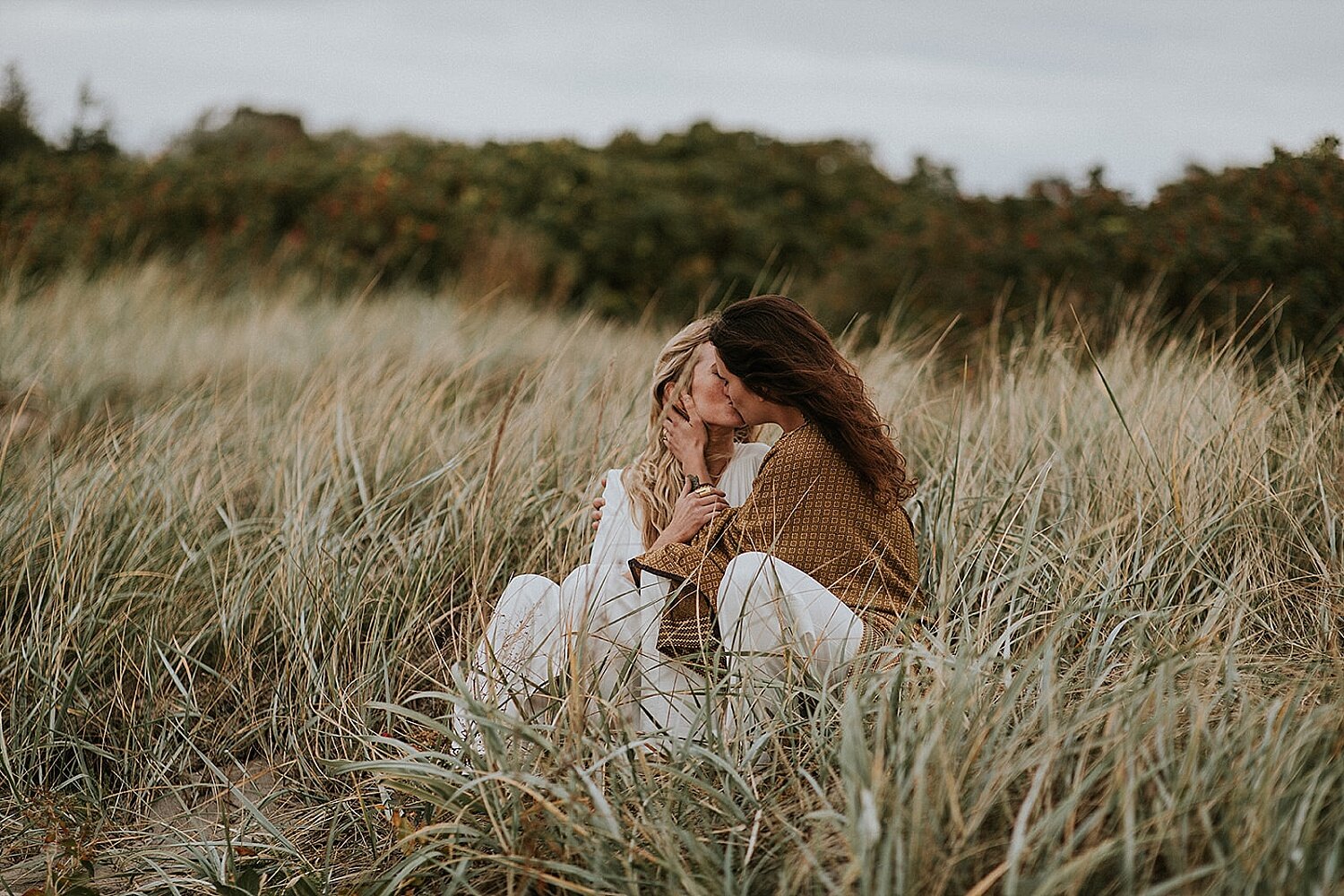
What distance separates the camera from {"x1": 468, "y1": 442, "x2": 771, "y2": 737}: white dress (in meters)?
2.68

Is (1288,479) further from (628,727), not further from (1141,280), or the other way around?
(1141,280)

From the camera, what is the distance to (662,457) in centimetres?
A: 325

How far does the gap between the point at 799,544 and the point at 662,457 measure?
60cm

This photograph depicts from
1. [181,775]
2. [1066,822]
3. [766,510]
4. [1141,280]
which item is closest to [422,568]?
[181,775]

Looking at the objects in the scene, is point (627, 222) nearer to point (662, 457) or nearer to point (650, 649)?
point (662, 457)

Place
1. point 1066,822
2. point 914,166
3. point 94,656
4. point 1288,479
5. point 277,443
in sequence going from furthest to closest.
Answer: point 914,166
point 277,443
point 1288,479
point 94,656
point 1066,822

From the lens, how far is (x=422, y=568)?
3.43 meters

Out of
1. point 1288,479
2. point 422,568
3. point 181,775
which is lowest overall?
point 181,775

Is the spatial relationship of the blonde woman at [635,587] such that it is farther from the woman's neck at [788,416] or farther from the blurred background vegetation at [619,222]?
the blurred background vegetation at [619,222]

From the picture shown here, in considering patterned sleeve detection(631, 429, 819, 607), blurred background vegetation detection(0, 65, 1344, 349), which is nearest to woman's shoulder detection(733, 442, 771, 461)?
patterned sleeve detection(631, 429, 819, 607)

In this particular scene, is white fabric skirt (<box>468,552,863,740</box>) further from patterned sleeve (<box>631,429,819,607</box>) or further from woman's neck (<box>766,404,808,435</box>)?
woman's neck (<box>766,404,808,435</box>)

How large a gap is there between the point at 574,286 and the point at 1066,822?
30.0 ft

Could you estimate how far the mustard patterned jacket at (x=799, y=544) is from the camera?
2787mm

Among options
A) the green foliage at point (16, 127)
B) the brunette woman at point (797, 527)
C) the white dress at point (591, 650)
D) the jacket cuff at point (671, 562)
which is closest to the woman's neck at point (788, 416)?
the brunette woman at point (797, 527)
